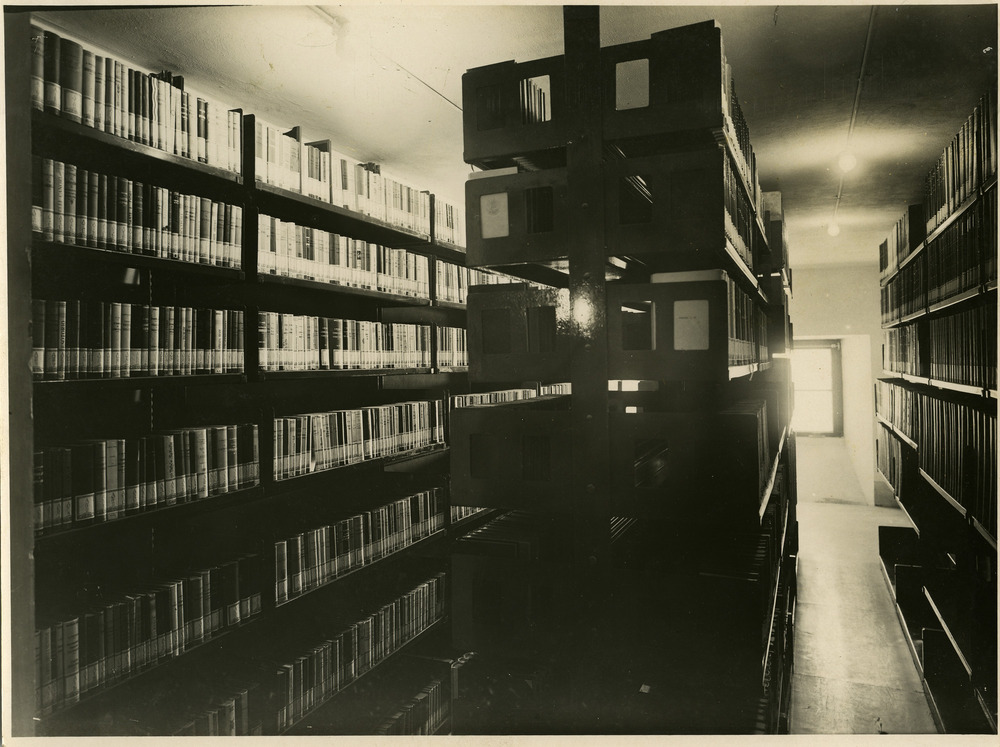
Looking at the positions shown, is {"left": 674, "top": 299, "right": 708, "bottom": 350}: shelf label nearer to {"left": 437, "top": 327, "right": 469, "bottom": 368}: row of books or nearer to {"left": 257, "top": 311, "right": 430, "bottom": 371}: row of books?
{"left": 257, "top": 311, "right": 430, "bottom": 371}: row of books

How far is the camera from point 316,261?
267cm

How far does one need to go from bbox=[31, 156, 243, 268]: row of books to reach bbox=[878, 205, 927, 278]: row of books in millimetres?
3604

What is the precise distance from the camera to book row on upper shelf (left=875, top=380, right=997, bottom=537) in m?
2.23

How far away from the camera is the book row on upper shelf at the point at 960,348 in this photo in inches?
86.2

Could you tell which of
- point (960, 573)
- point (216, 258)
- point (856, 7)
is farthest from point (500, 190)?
point (960, 573)

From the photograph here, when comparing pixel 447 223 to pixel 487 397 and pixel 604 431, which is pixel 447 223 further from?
pixel 604 431

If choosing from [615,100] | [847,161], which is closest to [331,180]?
[615,100]

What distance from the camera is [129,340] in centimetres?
196

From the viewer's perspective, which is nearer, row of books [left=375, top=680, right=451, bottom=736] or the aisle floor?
row of books [left=375, top=680, right=451, bottom=736]

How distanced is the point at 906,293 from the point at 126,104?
4046 millimetres

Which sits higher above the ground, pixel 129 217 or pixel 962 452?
pixel 129 217

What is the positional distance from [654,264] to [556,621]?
108 cm

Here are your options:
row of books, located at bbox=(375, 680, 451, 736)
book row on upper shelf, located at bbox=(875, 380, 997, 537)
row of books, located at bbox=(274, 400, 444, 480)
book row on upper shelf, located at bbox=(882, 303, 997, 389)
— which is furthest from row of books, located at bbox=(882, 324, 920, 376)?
row of books, located at bbox=(375, 680, 451, 736)

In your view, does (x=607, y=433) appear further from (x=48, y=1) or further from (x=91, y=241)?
(x=48, y=1)
